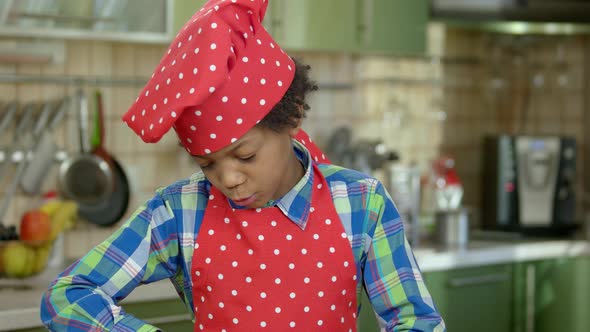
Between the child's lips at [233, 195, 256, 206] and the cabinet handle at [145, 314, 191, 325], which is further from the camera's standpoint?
the cabinet handle at [145, 314, 191, 325]

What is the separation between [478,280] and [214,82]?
6.83ft

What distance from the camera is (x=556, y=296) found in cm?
320

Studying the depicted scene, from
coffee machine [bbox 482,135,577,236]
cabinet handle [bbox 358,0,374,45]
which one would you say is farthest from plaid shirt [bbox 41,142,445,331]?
coffee machine [bbox 482,135,577,236]

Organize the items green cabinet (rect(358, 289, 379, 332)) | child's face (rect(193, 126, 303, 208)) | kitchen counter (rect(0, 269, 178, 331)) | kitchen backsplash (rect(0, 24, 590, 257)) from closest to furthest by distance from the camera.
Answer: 1. child's face (rect(193, 126, 303, 208))
2. kitchen counter (rect(0, 269, 178, 331))
3. green cabinet (rect(358, 289, 379, 332))
4. kitchen backsplash (rect(0, 24, 590, 257))

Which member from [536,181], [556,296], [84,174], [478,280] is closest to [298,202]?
[84,174]

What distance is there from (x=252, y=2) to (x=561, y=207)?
2479 mm

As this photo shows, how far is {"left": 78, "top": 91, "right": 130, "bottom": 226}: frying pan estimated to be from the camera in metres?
2.84

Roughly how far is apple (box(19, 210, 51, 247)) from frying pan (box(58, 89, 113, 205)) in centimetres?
40

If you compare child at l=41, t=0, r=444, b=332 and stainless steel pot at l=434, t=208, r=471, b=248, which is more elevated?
child at l=41, t=0, r=444, b=332

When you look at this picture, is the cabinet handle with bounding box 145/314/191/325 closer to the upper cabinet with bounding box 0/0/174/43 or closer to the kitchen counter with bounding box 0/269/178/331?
the kitchen counter with bounding box 0/269/178/331

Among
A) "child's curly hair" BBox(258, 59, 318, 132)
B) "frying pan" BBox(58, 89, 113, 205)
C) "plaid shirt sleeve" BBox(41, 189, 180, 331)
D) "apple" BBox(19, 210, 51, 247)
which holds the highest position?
"child's curly hair" BBox(258, 59, 318, 132)

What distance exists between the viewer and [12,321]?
2.17m

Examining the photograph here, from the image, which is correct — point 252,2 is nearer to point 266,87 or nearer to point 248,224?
point 266,87

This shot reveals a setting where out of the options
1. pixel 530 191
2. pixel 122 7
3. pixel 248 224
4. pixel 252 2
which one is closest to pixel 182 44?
pixel 252 2
